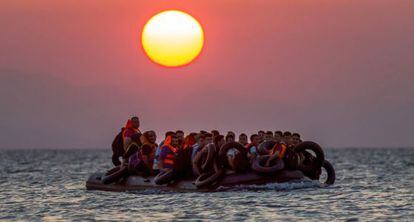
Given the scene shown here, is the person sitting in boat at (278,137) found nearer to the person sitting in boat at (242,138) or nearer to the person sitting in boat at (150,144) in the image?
the person sitting in boat at (242,138)

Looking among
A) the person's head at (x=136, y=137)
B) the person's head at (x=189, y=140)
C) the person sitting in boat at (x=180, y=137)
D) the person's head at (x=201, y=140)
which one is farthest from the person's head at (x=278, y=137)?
the person's head at (x=136, y=137)

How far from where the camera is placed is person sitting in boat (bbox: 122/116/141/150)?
3183 cm

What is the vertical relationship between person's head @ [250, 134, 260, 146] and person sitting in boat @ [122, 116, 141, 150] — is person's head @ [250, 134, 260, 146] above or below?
below

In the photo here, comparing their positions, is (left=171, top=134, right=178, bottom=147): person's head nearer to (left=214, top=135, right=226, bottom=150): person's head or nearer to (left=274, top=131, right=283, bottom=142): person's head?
(left=214, top=135, right=226, bottom=150): person's head

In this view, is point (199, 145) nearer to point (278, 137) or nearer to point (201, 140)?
point (201, 140)

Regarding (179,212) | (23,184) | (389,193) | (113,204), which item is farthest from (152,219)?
(23,184)

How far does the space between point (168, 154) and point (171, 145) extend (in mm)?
440

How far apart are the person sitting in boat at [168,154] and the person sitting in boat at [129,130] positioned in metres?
2.02

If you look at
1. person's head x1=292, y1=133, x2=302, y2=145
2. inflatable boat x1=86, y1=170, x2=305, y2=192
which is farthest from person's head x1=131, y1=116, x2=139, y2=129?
person's head x1=292, y1=133, x2=302, y2=145

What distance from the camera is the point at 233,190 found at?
29.3 meters

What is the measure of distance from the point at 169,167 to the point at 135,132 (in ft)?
9.98

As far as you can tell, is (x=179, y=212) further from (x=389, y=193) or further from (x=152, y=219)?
(x=389, y=193)

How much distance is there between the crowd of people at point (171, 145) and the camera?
29344 millimetres

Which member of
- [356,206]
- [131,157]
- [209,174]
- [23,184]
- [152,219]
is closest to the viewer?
[152,219]
